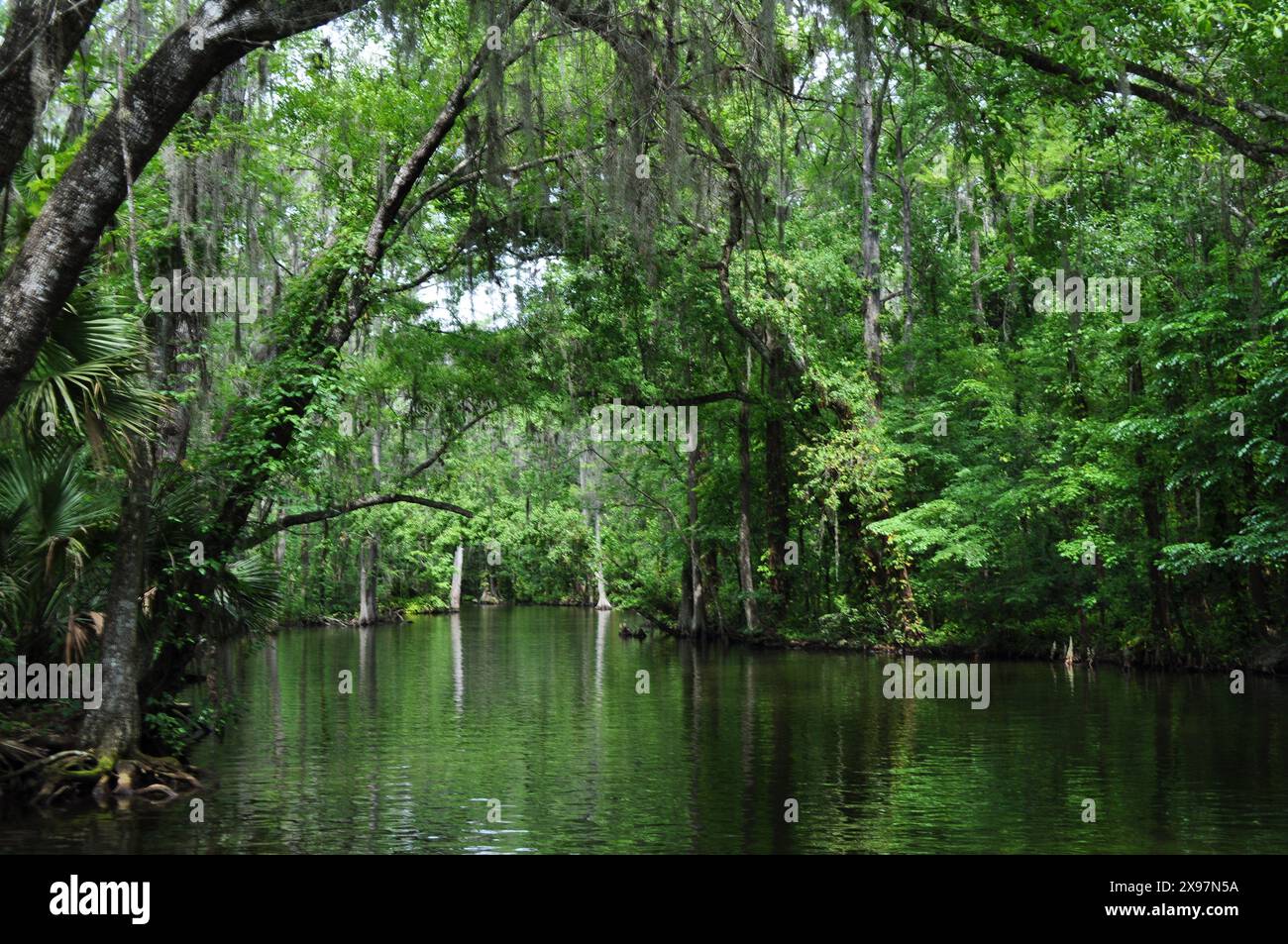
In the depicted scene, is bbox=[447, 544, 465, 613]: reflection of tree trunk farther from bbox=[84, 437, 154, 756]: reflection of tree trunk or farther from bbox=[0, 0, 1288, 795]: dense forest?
bbox=[84, 437, 154, 756]: reflection of tree trunk

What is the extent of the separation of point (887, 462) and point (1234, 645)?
28.8 feet

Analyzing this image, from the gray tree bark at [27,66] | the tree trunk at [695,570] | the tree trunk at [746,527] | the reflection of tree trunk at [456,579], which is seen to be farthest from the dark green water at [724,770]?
the reflection of tree trunk at [456,579]

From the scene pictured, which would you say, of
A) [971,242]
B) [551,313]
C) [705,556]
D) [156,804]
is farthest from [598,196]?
[705,556]

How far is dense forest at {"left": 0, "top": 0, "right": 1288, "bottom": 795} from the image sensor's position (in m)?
9.63

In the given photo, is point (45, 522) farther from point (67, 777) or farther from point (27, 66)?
point (27, 66)

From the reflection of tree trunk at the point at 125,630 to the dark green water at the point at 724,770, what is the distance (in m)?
0.78

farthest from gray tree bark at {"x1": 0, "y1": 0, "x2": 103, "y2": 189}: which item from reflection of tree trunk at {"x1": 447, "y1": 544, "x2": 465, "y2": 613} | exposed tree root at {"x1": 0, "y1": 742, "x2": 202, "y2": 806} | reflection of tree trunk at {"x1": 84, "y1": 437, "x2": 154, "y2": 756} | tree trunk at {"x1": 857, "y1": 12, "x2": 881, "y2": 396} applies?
reflection of tree trunk at {"x1": 447, "y1": 544, "x2": 465, "y2": 613}

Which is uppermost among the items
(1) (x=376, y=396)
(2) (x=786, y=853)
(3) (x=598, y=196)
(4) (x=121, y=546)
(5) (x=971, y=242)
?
(5) (x=971, y=242)

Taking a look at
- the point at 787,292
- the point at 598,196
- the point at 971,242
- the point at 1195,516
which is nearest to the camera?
the point at 598,196

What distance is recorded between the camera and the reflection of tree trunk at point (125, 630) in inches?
463

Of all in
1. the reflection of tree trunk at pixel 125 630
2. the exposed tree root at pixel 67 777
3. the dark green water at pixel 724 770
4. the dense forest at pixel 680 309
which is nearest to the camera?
the dense forest at pixel 680 309

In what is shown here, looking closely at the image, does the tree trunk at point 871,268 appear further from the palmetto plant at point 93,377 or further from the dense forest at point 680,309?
the palmetto plant at point 93,377

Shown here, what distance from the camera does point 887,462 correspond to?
29.9m
